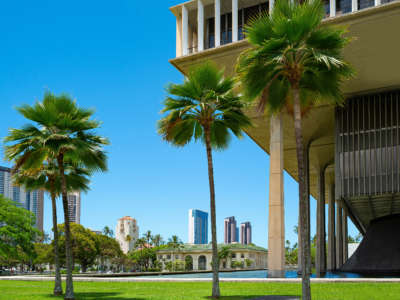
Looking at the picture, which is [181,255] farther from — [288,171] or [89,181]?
[89,181]

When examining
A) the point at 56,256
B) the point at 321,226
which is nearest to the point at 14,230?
the point at 56,256

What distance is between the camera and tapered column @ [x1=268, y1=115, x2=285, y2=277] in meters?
33.9

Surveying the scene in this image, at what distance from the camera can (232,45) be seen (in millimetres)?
35188

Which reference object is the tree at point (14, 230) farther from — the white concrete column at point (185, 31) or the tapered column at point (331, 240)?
the tapered column at point (331, 240)

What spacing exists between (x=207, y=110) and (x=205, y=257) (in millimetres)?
A: 139001

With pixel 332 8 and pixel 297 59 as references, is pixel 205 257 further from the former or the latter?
pixel 297 59

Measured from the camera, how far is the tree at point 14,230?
50688 mm

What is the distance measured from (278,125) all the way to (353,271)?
20.6 m

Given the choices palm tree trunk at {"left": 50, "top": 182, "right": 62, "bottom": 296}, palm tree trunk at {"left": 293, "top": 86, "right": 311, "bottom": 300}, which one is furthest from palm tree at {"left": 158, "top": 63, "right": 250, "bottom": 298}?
palm tree trunk at {"left": 50, "top": 182, "right": 62, "bottom": 296}

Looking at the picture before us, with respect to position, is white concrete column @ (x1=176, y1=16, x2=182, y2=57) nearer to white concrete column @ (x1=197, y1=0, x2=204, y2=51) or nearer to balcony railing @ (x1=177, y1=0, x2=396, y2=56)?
balcony railing @ (x1=177, y1=0, x2=396, y2=56)

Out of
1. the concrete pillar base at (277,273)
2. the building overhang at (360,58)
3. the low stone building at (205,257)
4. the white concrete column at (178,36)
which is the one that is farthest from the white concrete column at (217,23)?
the low stone building at (205,257)

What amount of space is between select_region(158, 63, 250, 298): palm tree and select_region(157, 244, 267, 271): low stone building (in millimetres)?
130732

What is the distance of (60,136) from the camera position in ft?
66.0

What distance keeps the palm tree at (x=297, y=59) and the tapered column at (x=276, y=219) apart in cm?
1908
